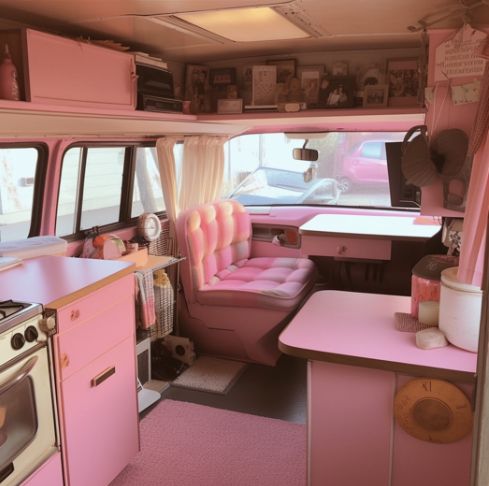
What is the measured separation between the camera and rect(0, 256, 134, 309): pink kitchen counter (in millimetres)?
2211

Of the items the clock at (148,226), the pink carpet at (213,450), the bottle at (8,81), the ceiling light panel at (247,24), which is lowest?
the pink carpet at (213,450)

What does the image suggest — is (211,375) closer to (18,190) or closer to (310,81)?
(18,190)

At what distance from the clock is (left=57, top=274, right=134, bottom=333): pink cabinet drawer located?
4.24ft

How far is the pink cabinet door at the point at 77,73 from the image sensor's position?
2402mm

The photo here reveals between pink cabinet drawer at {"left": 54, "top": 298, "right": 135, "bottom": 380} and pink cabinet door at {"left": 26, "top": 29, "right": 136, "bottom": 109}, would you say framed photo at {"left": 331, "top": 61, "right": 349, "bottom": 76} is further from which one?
pink cabinet drawer at {"left": 54, "top": 298, "right": 135, "bottom": 380}

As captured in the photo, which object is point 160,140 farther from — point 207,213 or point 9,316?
point 9,316

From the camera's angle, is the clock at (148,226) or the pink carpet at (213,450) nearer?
the pink carpet at (213,450)

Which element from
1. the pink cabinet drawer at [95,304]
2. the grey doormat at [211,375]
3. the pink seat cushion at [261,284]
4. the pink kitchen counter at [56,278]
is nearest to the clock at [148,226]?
the pink seat cushion at [261,284]

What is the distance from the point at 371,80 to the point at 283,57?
0.70m

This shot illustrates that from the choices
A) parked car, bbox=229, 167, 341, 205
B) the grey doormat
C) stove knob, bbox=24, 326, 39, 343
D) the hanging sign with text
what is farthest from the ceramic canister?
parked car, bbox=229, 167, 341, 205

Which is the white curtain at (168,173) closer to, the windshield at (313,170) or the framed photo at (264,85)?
the framed photo at (264,85)

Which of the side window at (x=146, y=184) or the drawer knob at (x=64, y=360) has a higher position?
the side window at (x=146, y=184)

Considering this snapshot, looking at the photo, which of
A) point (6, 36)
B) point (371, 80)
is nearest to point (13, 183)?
point (6, 36)

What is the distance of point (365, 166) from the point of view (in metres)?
4.90
